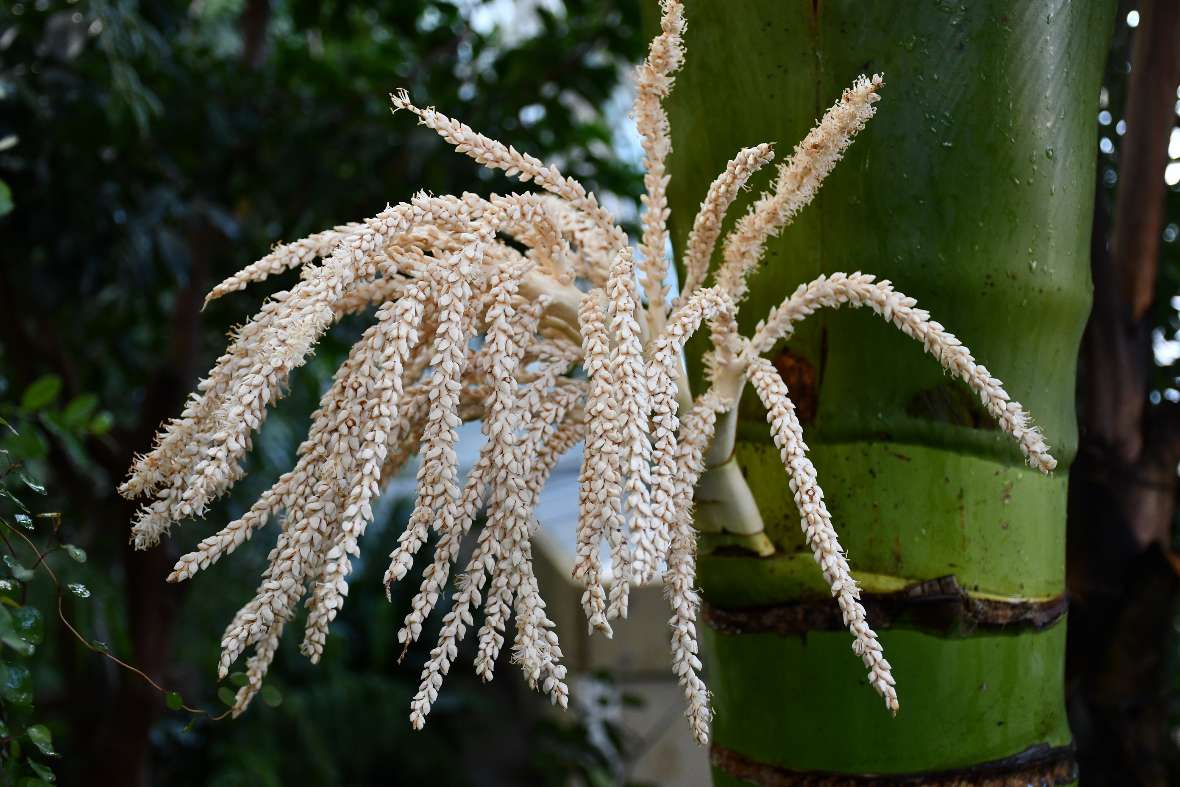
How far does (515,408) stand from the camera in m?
0.60

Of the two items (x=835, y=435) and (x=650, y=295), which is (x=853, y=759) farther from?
(x=650, y=295)

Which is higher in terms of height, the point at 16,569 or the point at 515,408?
the point at 515,408

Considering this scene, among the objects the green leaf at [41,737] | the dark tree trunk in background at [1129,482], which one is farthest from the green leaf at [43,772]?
the dark tree trunk in background at [1129,482]

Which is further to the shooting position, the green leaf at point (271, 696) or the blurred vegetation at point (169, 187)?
the blurred vegetation at point (169, 187)

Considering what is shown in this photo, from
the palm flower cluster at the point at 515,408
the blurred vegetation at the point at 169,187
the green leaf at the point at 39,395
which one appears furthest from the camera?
the blurred vegetation at the point at 169,187

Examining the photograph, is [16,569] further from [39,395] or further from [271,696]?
[39,395]

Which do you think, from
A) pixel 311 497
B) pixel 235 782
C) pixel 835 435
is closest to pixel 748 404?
pixel 835 435

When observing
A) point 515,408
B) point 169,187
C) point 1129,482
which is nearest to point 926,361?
point 515,408

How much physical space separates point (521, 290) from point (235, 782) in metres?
2.21

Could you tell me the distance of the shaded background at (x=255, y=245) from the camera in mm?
1006

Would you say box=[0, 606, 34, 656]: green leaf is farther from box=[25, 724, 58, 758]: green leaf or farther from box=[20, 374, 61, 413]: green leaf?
box=[20, 374, 61, 413]: green leaf

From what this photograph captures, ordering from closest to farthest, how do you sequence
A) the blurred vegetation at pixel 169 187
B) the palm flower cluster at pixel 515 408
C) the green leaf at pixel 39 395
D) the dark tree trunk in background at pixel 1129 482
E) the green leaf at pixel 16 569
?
the palm flower cluster at pixel 515 408 < the green leaf at pixel 16 569 < the dark tree trunk in background at pixel 1129 482 < the green leaf at pixel 39 395 < the blurred vegetation at pixel 169 187

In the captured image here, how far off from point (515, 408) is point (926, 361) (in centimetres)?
27

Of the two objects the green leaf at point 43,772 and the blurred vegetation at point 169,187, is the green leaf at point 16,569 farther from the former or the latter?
the blurred vegetation at point 169,187
